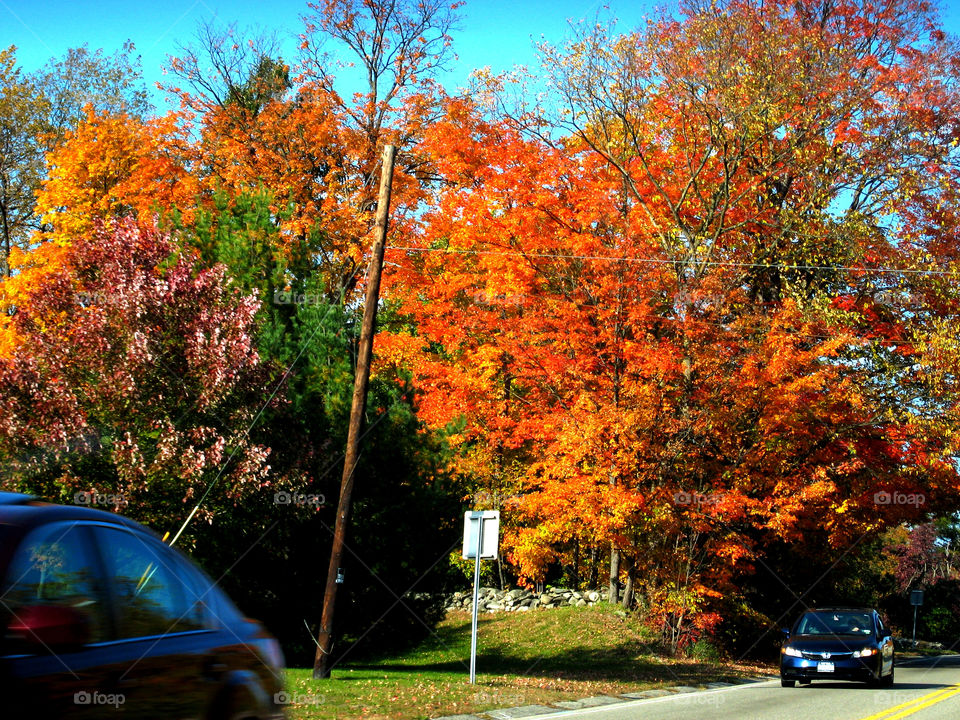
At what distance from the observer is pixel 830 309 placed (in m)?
24.7

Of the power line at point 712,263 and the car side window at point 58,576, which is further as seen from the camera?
the power line at point 712,263

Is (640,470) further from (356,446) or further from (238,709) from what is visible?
(238,709)

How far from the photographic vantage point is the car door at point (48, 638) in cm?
354

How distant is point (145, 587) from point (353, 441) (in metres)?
12.1

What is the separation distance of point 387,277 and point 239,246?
1269cm

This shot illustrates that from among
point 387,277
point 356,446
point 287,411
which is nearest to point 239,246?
point 287,411

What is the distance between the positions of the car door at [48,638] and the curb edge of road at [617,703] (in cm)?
924

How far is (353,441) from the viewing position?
658 inches
